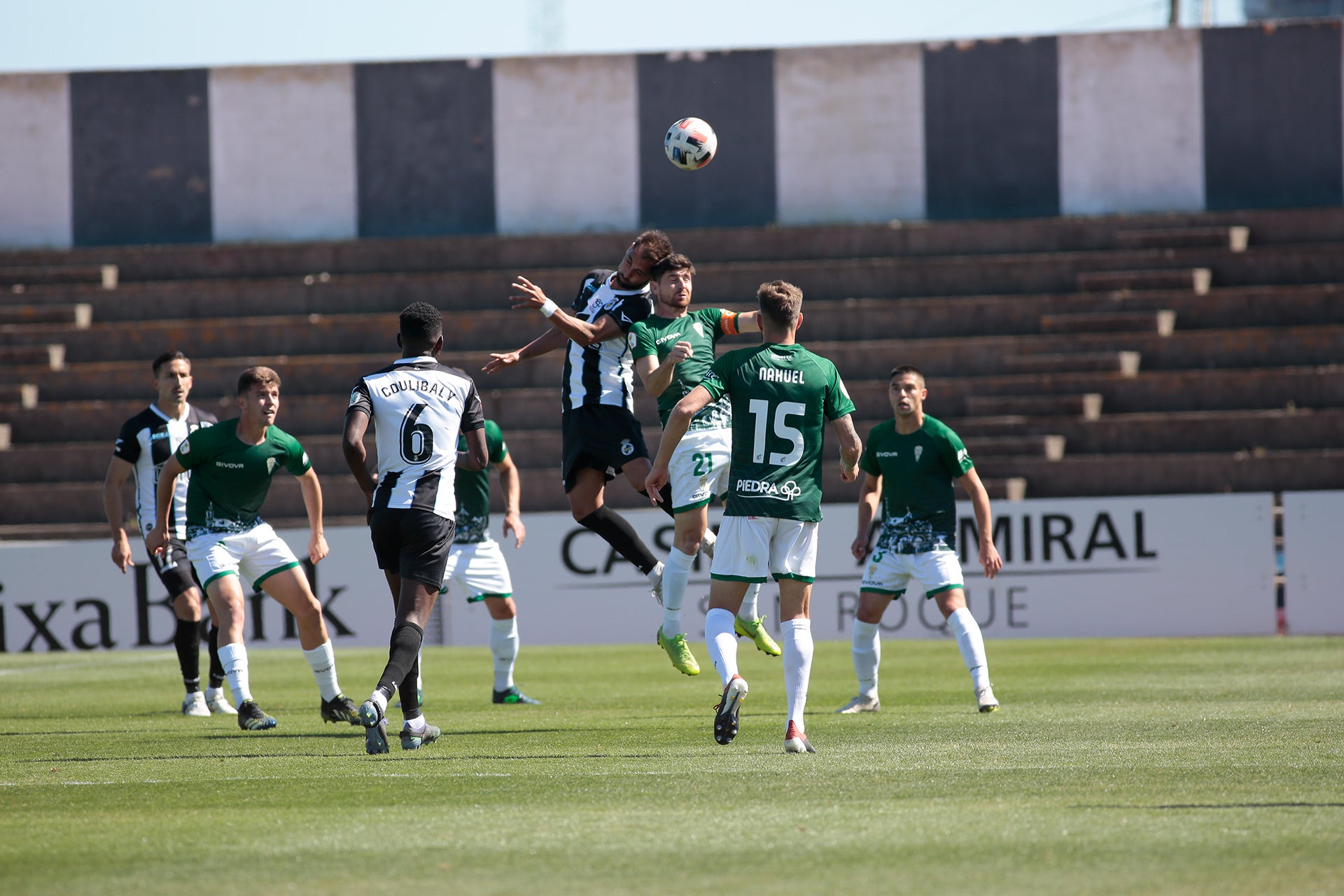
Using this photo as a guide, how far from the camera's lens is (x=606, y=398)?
9.78m

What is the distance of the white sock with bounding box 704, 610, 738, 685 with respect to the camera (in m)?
7.36

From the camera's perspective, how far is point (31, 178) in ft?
95.6

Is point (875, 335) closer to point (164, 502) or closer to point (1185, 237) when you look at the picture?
point (1185, 237)

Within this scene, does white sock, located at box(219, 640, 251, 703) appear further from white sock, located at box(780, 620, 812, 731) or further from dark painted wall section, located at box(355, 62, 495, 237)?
dark painted wall section, located at box(355, 62, 495, 237)

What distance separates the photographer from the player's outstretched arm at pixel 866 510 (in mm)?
9625

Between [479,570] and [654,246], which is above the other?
[654,246]

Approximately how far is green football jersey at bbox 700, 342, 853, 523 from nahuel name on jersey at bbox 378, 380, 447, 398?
1.33m

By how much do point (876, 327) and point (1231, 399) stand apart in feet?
17.6

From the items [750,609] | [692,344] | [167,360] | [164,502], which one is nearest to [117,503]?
[167,360]

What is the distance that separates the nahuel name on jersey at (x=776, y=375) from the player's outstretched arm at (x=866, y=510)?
2.35 m

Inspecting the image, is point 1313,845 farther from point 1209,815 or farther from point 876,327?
point 876,327

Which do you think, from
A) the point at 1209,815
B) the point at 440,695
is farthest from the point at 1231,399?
the point at 1209,815

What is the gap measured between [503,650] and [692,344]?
2.91m

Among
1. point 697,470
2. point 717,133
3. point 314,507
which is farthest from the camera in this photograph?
point 717,133
